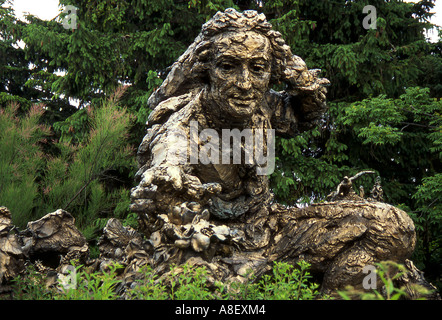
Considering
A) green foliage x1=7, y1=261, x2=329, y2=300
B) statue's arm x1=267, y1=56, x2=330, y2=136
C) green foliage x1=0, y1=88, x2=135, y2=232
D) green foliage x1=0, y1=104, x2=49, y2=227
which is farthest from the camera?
green foliage x1=0, y1=88, x2=135, y2=232

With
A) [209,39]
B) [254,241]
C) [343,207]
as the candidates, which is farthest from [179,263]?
[209,39]

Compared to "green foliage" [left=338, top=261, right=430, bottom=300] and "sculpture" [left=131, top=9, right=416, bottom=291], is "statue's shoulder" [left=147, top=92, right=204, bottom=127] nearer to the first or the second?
"sculpture" [left=131, top=9, right=416, bottom=291]

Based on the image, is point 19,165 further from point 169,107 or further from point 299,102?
point 299,102

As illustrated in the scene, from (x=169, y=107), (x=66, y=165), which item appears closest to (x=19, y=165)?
(x=66, y=165)

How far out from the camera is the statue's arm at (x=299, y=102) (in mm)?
3275

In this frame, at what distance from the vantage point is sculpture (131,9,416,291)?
2.35m

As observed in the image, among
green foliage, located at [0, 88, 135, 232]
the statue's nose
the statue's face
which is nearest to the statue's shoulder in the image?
the statue's face

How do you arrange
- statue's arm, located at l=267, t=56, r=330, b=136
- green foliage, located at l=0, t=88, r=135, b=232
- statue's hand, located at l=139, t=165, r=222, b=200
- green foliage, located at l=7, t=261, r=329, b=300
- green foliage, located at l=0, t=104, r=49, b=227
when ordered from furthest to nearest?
green foliage, located at l=0, t=88, r=135, b=232, green foliage, located at l=0, t=104, r=49, b=227, statue's arm, located at l=267, t=56, r=330, b=136, statue's hand, located at l=139, t=165, r=222, b=200, green foliage, located at l=7, t=261, r=329, b=300

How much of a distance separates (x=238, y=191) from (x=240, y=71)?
810mm

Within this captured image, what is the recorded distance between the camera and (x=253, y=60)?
2775mm

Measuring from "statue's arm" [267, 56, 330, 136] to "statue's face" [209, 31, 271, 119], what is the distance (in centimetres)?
45

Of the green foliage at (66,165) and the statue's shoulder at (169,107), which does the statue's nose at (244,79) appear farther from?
the green foliage at (66,165)

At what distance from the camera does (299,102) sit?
11.4 feet

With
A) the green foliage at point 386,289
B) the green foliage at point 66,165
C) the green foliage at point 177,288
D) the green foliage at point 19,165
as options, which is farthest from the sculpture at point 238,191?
the green foliage at point 66,165
